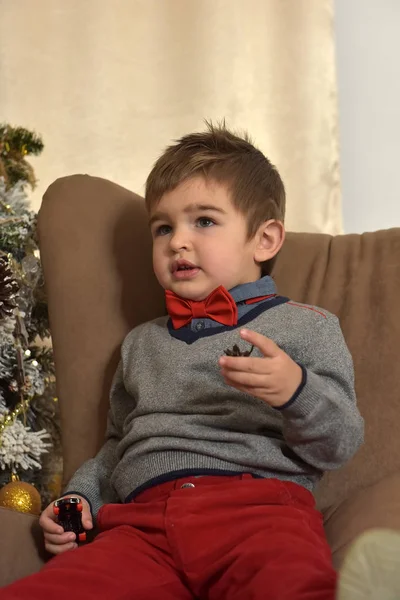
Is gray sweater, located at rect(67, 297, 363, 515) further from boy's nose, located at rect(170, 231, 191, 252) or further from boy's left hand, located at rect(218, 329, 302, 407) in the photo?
boy's nose, located at rect(170, 231, 191, 252)

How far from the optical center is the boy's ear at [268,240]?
4.01 feet

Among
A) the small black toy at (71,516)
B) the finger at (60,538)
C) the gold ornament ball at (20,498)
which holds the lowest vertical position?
the gold ornament ball at (20,498)

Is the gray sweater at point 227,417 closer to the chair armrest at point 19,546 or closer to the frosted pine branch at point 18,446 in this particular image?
the chair armrest at point 19,546

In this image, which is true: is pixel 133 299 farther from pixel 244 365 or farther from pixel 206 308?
pixel 244 365

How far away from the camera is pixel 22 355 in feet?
4.69

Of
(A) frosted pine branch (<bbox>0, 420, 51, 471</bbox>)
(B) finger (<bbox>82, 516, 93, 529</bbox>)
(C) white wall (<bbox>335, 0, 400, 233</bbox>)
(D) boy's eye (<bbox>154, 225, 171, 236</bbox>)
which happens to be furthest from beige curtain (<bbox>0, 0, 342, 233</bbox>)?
(B) finger (<bbox>82, 516, 93, 529</bbox>)

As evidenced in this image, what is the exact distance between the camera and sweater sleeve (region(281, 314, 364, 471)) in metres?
0.91

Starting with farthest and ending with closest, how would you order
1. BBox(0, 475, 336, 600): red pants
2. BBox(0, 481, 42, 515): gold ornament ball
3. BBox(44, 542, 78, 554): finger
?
BBox(0, 481, 42, 515): gold ornament ball
BBox(44, 542, 78, 554): finger
BBox(0, 475, 336, 600): red pants

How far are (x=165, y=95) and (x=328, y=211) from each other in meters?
0.57

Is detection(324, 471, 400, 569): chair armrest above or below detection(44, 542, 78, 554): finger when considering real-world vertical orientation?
above

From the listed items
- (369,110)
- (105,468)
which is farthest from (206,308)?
(369,110)

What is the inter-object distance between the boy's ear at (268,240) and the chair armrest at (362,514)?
0.40 metres

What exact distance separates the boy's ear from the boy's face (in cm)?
4

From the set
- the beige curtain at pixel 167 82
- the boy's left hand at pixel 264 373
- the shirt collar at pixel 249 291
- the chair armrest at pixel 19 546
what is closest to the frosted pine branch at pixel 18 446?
the chair armrest at pixel 19 546
